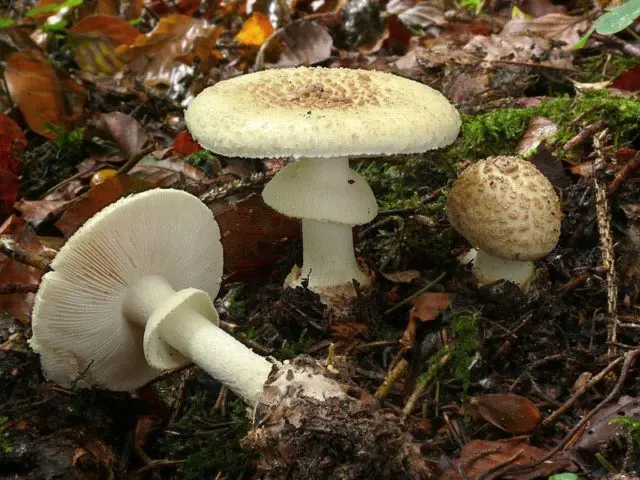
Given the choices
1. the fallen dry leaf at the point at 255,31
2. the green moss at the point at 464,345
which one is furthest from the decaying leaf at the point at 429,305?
the fallen dry leaf at the point at 255,31

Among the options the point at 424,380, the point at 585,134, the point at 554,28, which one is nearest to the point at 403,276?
the point at 424,380

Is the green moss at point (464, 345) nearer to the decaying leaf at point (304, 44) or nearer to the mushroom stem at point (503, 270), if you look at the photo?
the mushroom stem at point (503, 270)

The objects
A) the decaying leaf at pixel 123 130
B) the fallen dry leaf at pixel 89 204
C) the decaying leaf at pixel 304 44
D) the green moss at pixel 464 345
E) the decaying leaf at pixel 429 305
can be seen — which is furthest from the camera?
the decaying leaf at pixel 304 44

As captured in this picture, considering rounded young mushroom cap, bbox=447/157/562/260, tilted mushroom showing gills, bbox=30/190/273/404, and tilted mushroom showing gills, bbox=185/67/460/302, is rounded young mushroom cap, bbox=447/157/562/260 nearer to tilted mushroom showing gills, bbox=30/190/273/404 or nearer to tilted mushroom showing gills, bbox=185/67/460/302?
tilted mushroom showing gills, bbox=185/67/460/302

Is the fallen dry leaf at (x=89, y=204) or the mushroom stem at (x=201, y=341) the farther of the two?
the fallen dry leaf at (x=89, y=204)

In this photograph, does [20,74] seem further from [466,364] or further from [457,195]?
[466,364]

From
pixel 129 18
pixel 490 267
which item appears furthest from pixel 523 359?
pixel 129 18

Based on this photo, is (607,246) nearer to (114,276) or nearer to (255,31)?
(114,276)

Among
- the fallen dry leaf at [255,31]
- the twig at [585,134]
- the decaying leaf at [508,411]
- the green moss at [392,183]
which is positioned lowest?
the fallen dry leaf at [255,31]
